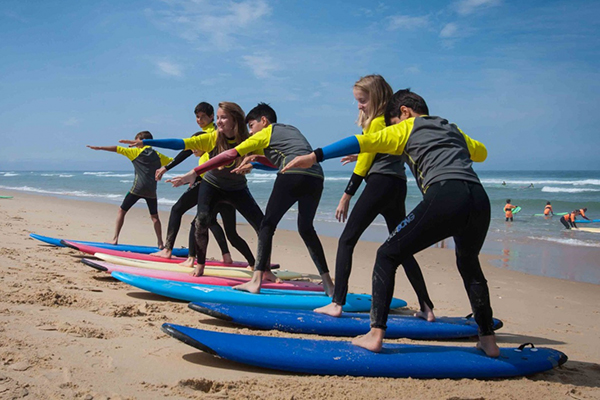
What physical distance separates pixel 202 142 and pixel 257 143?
1.49 metres

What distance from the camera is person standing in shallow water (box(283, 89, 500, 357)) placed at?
10.5 feet

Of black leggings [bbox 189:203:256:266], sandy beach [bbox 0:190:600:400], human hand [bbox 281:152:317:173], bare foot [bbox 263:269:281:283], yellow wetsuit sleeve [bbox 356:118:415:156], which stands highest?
yellow wetsuit sleeve [bbox 356:118:415:156]

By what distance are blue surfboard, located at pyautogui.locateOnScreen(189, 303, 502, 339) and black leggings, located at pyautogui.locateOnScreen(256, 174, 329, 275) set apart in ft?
2.60

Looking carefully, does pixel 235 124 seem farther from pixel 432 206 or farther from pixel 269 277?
pixel 432 206

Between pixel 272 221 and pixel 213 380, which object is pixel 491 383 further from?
pixel 272 221

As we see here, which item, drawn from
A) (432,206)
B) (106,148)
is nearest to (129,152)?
(106,148)

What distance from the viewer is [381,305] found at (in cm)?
330

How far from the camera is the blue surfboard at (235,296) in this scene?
493cm

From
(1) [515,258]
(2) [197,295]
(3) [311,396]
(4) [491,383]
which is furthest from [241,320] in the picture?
(1) [515,258]

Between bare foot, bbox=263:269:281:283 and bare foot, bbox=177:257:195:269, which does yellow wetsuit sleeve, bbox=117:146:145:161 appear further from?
bare foot, bbox=263:269:281:283

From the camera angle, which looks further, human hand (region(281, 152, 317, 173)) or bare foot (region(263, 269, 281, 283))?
bare foot (region(263, 269, 281, 283))

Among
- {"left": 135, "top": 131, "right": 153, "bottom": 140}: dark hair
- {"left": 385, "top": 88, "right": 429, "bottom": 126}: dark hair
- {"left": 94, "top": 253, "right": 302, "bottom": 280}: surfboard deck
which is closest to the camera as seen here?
{"left": 385, "top": 88, "right": 429, "bottom": 126}: dark hair

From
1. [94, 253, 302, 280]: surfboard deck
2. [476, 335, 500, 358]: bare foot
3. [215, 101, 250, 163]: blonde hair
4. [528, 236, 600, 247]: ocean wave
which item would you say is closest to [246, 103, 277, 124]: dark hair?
[215, 101, 250, 163]: blonde hair

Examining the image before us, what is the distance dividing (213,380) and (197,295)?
2149mm
